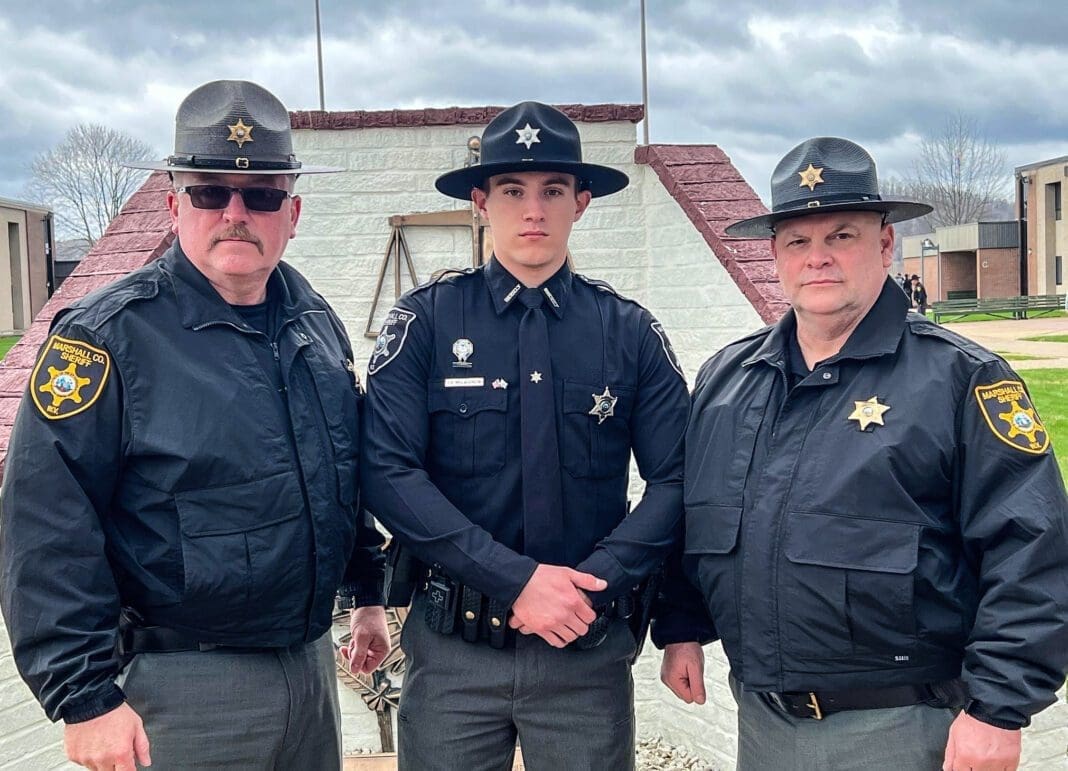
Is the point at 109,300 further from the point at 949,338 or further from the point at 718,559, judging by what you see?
the point at 949,338

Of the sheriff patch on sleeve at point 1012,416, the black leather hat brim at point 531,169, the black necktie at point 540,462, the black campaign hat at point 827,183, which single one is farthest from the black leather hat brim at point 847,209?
the black necktie at point 540,462

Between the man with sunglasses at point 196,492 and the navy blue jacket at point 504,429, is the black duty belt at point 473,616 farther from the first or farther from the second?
the man with sunglasses at point 196,492

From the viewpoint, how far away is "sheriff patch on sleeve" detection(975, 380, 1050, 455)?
7.02 ft

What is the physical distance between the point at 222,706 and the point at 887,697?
145 cm

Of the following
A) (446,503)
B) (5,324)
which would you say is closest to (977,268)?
(5,324)

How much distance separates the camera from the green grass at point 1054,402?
9.32 m

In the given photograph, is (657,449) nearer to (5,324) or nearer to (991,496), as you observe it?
(991,496)

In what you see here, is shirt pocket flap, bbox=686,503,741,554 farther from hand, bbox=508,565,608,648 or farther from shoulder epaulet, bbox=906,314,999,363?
shoulder epaulet, bbox=906,314,999,363

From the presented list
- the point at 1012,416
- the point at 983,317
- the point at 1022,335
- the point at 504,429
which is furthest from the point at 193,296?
the point at 983,317

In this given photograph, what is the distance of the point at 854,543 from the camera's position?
2209 mm

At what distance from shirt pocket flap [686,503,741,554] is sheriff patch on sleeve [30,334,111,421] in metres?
1.36

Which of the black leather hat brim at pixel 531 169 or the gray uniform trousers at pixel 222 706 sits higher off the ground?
the black leather hat brim at pixel 531 169

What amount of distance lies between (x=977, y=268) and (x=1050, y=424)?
31434mm

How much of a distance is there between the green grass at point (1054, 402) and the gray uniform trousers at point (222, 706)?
25.0ft
